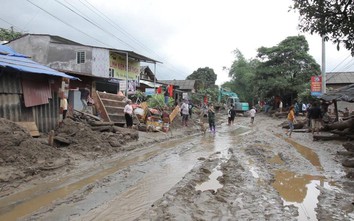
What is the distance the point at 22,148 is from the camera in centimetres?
881

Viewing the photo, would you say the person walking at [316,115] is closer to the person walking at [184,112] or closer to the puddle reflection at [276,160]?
the puddle reflection at [276,160]

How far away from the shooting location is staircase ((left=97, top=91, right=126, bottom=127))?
56.4 ft

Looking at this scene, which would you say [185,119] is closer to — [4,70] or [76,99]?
[76,99]

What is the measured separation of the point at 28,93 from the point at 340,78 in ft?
138

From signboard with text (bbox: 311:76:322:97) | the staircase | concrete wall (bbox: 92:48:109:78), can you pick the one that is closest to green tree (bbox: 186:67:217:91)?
signboard with text (bbox: 311:76:322:97)

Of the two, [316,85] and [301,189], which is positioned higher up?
[316,85]

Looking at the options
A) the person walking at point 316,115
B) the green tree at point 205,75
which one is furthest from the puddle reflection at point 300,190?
the green tree at point 205,75

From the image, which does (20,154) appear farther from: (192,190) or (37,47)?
(37,47)

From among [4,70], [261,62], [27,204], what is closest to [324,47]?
[261,62]

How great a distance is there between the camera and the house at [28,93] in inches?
409

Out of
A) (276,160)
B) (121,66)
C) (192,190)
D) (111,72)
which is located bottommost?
(276,160)

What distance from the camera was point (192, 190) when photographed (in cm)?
682

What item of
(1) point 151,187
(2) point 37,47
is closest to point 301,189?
(1) point 151,187

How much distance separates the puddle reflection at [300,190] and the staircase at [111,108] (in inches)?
416
